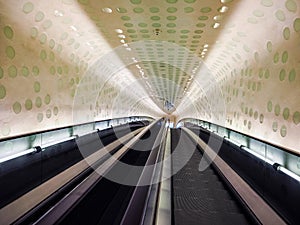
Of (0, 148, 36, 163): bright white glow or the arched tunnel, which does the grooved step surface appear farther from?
(0, 148, 36, 163): bright white glow

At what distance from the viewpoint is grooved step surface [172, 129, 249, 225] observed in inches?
146

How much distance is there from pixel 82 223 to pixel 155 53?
20.0 ft

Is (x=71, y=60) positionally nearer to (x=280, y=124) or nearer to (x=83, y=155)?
(x=83, y=155)

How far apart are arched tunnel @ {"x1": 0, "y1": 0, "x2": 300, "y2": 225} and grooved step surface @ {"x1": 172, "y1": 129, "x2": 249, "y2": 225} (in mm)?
19

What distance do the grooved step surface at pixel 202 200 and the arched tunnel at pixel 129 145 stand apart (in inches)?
0.8

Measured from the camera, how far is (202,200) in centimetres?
446

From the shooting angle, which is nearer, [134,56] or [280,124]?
[280,124]

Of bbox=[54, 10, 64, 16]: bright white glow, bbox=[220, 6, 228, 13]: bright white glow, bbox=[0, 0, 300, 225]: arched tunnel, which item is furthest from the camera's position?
bbox=[54, 10, 64, 16]: bright white glow

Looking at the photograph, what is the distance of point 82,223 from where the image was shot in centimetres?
460

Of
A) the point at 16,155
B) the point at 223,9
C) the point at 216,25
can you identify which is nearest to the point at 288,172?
the point at 223,9

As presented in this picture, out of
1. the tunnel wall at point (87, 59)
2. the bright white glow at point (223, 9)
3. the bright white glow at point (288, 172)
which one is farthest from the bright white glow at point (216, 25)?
the bright white glow at point (288, 172)

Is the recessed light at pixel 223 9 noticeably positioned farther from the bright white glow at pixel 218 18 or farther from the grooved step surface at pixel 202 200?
the grooved step surface at pixel 202 200

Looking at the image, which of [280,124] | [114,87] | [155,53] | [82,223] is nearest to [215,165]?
[280,124]

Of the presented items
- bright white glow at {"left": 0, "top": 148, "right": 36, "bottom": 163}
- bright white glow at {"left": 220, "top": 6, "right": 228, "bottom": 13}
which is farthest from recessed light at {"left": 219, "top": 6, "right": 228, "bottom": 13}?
bright white glow at {"left": 0, "top": 148, "right": 36, "bottom": 163}
